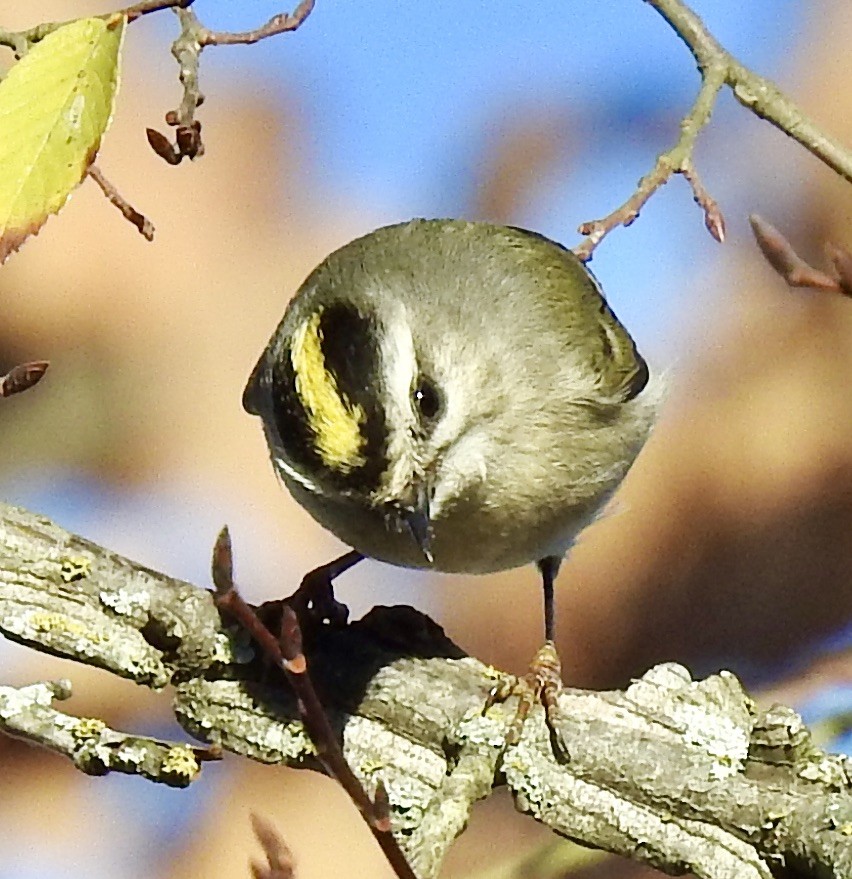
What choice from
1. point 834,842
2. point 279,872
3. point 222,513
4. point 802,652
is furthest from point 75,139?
point 802,652

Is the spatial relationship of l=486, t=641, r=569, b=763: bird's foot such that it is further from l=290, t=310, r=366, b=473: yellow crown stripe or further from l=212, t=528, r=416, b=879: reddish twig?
l=212, t=528, r=416, b=879: reddish twig

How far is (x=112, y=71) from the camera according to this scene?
823 mm

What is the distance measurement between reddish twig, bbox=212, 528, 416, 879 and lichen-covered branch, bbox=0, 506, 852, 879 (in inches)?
11.2

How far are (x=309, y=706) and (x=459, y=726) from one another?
16.3 inches

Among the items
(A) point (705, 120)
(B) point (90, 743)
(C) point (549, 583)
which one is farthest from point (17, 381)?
(C) point (549, 583)

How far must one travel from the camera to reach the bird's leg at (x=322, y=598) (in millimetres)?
1327

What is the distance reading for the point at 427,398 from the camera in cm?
112

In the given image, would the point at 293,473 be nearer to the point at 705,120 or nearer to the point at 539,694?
the point at 539,694

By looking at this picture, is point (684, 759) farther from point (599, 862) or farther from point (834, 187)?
point (834, 187)

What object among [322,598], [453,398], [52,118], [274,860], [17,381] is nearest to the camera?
[274,860]

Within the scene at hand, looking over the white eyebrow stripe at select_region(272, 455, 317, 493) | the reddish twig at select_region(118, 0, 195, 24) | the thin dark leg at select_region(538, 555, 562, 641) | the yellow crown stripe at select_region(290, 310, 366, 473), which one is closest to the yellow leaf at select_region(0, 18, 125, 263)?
the reddish twig at select_region(118, 0, 195, 24)

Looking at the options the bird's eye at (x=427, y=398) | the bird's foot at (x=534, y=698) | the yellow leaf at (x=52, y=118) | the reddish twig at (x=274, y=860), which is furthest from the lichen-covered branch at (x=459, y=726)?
the yellow leaf at (x=52, y=118)

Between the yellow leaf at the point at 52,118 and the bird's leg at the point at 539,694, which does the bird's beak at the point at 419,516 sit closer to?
the bird's leg at the point at 539,694

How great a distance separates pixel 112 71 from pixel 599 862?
1541mm
